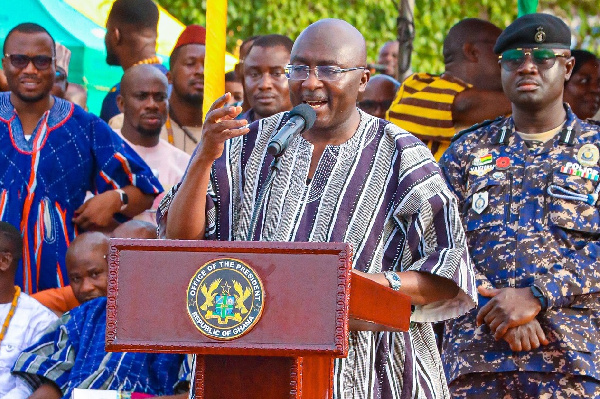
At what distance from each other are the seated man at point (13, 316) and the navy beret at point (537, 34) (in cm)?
270

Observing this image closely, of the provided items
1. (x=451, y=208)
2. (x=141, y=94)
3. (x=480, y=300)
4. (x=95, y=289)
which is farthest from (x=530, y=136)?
(x=141, y=94)

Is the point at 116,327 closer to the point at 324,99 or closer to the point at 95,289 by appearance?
the point at 324,99

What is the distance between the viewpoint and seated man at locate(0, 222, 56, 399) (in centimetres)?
532

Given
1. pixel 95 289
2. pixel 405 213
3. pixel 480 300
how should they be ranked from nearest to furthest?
1. pixel 405 213
2. pixel 480 300
3. pixel 95 289

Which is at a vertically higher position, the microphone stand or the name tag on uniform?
the name tag on uniform

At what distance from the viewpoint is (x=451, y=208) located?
3557 millimetres

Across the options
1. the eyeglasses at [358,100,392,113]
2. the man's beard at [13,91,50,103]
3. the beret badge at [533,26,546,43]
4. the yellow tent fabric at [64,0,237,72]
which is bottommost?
the beret badge at [533,26,546,43]

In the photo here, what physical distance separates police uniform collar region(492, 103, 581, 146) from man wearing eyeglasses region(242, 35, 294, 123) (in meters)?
1.60

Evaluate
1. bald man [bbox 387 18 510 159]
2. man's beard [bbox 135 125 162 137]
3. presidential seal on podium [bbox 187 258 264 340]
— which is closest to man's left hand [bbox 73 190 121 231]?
man's beard [bbox 135 125 162 137]

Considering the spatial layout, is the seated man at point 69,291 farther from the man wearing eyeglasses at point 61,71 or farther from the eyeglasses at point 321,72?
the eyeglasses at point 321,72

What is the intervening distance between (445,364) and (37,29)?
3.24 metres

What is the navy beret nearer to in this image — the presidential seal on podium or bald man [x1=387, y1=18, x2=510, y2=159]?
bald man [x1=387, y1=18, x2=510, y2=159]

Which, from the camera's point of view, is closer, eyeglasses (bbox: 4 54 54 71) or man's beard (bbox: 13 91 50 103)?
man's beard (bbox: 13 91 50 103)

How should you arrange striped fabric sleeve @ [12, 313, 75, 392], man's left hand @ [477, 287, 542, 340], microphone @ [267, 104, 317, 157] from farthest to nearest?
striped fabric sleeve @ [12, 313, 75, 392], man's left hand @ [477, 287, 542, 340], microphone @ [267, 104, 317, 157]
